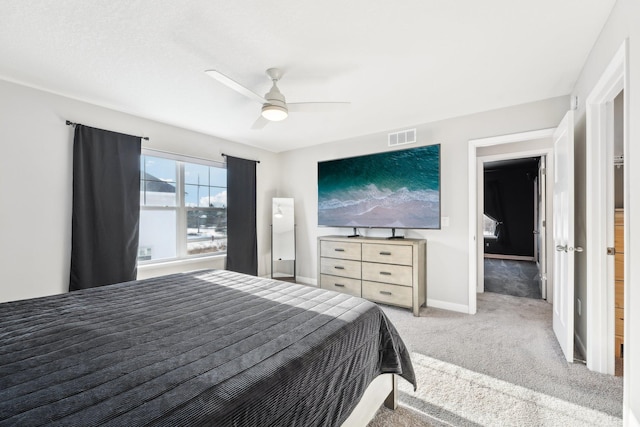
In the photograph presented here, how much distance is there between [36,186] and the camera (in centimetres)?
255

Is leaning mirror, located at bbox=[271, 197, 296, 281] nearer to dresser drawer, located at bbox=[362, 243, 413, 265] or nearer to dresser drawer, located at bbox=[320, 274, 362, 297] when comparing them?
dresser drawer, located at bbox=[320, 274, 362, 297]

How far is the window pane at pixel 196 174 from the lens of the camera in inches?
151

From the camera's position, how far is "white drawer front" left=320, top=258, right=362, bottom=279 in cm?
364

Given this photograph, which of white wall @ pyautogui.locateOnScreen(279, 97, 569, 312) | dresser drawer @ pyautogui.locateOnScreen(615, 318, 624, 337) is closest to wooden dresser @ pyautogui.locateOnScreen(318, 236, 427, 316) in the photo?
white wall @ pyautogui.locateOnScreen(279, 97, 569, 312)

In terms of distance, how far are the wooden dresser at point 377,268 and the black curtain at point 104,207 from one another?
2350 millimetres

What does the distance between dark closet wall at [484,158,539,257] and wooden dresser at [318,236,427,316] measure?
16.8 ft

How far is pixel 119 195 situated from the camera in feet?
9.96

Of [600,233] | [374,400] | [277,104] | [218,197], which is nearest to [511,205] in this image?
[600,233]

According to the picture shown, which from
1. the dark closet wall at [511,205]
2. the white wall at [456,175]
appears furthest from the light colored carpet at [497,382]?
the dark closet wall at [511,205]

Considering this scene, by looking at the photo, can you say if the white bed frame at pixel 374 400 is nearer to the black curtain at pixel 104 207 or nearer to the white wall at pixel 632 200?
the white wall at pixel 632 200

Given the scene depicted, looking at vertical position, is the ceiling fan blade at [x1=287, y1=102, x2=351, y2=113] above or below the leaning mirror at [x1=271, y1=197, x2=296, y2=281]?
above

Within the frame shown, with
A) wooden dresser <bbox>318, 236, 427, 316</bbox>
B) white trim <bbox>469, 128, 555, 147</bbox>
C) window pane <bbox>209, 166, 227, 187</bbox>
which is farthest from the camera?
window pane <bbox>209, 166, 227, 187</bbox>

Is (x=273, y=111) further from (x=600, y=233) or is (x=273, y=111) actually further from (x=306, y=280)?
(x=306, y=280)

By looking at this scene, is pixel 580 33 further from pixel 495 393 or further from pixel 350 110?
pixel 495 393
